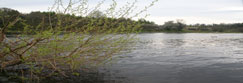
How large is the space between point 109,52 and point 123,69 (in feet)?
9.01

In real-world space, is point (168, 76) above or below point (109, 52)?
below

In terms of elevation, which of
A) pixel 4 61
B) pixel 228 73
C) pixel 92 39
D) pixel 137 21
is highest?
pixel 137 21

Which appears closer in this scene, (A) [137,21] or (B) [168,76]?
(A) [137,21]

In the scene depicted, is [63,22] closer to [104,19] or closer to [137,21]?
[104,19]

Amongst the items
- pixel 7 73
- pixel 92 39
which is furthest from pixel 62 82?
pixel 7 73

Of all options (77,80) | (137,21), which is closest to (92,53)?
(77,80)

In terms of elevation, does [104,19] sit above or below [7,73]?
above

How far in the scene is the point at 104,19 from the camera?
846cm

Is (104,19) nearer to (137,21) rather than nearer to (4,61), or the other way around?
(137,21)

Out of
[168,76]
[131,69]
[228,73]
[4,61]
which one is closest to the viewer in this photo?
[4,61]

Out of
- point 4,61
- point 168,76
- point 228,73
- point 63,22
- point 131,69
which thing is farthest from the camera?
point 131,69

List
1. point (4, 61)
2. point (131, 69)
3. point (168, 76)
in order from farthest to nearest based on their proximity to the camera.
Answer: point (131, 69) < point (168, 76) < point (4, 61)

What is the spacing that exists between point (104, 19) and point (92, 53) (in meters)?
1.53

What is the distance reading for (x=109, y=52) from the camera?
29.8ft
